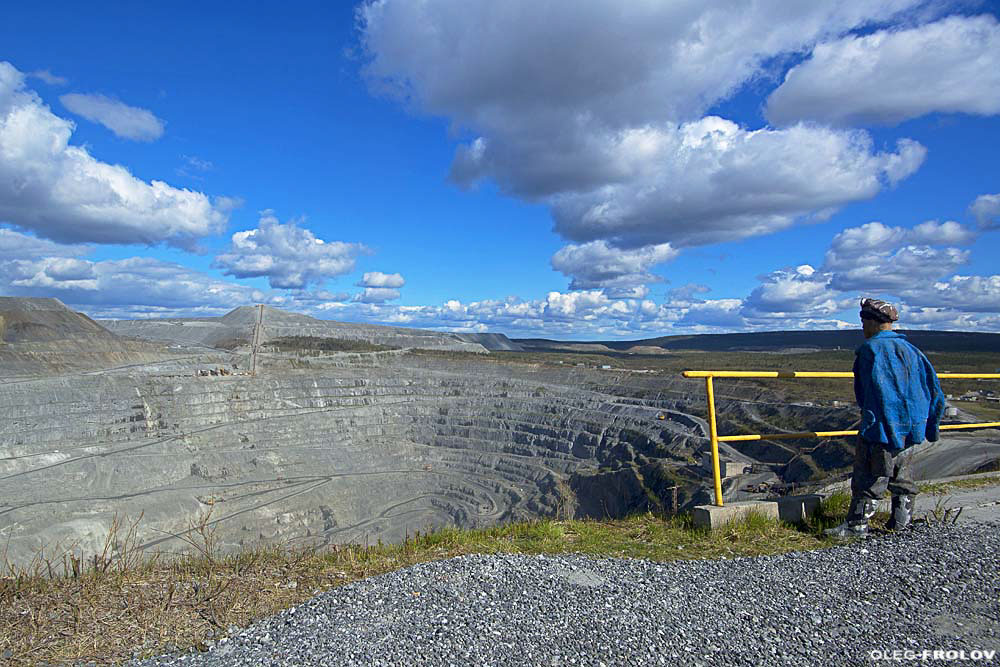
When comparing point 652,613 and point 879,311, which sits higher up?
point 879,311

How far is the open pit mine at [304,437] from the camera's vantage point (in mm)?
11859

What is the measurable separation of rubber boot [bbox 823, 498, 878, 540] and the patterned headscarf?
1.35 m

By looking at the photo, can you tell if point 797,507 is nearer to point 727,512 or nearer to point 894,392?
point 727,512

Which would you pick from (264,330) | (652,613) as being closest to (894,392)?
(652,613)

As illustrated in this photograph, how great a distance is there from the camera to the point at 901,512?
428 cm

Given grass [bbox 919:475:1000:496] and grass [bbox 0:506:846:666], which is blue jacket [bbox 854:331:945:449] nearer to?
grass [bbox 0:506:846:666]

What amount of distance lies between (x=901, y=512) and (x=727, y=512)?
3.96 feet

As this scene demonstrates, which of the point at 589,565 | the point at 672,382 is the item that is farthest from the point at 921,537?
the point at 672,382

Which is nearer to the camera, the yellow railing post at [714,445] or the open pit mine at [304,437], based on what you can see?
the yellow railing post at [714,445]

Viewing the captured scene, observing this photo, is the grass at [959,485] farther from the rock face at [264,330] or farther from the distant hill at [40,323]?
the distant hill at [40,323]

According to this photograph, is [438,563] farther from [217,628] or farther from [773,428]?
[773,428]

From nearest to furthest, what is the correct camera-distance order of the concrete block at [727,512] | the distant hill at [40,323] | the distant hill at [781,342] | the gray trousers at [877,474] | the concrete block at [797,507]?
the gray trousers at [877,474] → the concrete block at [727,512] → the concrete block at [797,507] → the distant hill at [40,323] → the distant hill at [781,342]

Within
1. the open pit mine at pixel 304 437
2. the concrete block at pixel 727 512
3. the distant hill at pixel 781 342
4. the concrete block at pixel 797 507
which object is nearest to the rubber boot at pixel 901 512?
the concrete block at pixel 797 507

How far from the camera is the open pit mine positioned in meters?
11.9
